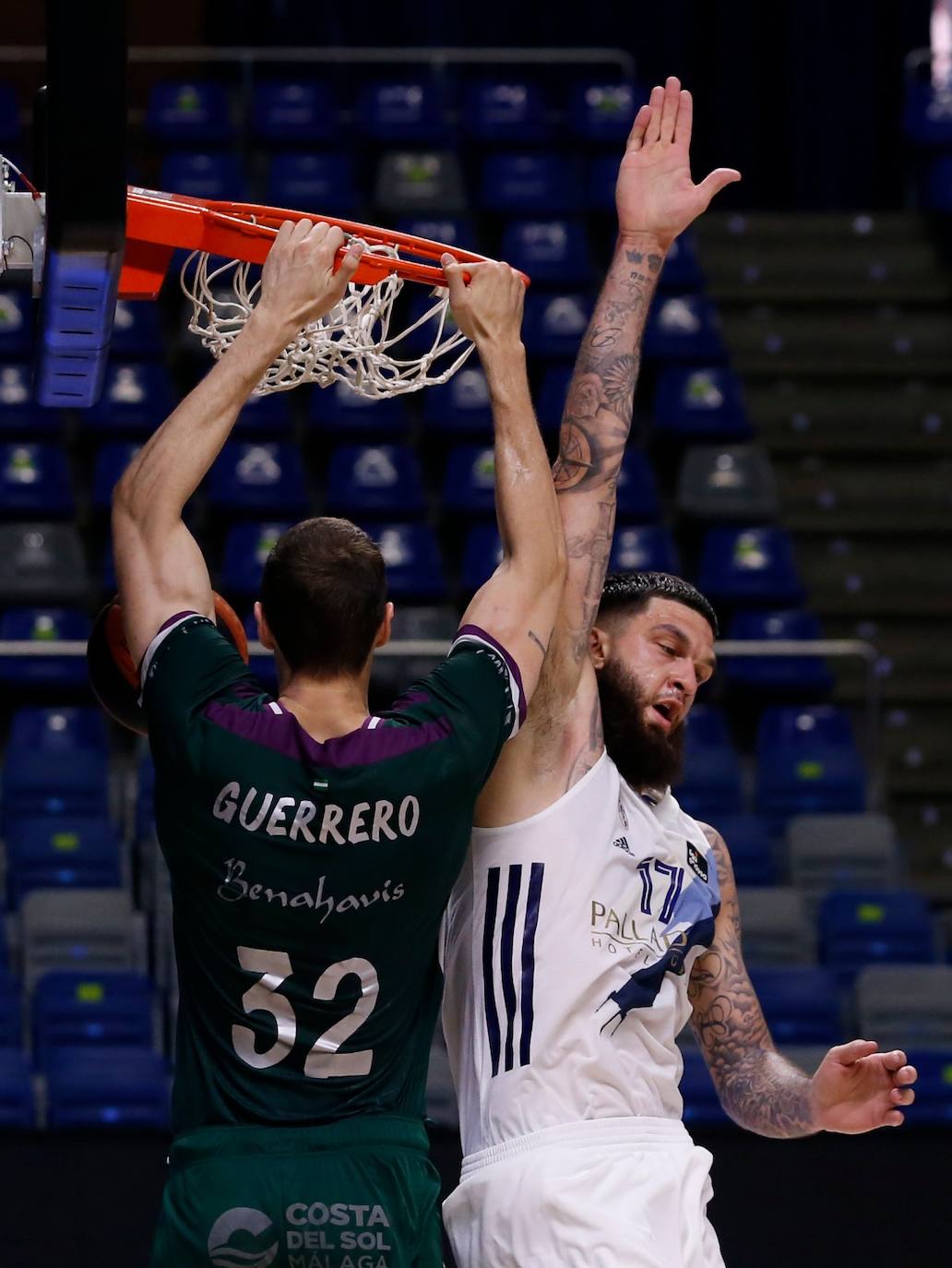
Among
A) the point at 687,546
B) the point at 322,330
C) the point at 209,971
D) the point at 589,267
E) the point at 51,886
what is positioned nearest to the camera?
the point at 209,971

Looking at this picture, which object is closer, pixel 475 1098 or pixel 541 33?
pixel 475 1098

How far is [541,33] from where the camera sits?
13.0 m

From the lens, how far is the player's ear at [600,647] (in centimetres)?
367

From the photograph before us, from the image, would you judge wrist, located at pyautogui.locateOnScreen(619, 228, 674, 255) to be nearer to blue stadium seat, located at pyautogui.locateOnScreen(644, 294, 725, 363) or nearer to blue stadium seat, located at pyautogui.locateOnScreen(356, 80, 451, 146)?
blue stadium seat, located at pyautogui.locateOnScreen(644, 294, 725, 363)

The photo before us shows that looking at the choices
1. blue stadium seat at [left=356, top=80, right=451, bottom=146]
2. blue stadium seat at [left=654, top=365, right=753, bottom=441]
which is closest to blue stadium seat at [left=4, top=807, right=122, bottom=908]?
blue stadium seat at [left=654, top=365, right=753, bottom=441]

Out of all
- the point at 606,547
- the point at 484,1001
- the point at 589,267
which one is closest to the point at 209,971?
the point at 484,1001

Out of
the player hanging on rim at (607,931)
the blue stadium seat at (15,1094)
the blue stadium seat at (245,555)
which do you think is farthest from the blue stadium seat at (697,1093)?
the player hanging on rim at (607,931)

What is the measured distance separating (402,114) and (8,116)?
7.50 ft

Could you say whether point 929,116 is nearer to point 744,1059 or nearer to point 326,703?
point 744,1059

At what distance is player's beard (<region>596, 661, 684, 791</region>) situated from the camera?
11.8 ft

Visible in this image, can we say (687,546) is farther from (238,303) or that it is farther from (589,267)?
(238,303)

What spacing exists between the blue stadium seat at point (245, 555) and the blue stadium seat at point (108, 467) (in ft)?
2.07

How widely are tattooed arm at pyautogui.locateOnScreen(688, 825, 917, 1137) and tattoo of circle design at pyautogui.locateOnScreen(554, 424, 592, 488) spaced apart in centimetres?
70

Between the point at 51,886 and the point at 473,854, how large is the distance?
5093mm
